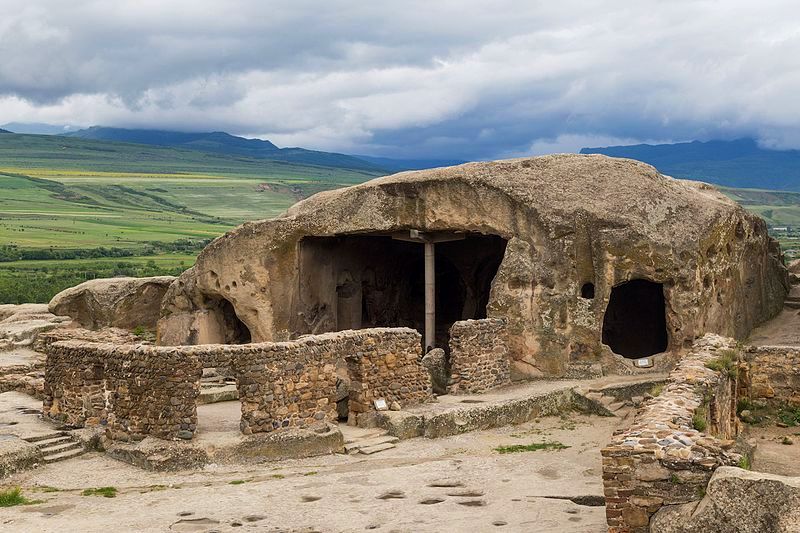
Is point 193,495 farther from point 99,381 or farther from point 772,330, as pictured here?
point 772,330

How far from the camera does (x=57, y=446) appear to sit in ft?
53.9

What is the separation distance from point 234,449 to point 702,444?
28.8ft

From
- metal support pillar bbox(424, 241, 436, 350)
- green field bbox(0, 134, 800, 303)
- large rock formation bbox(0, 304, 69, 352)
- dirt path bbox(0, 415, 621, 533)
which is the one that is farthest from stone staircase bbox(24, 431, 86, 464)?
green field bbox(0, 134, 800, 303)

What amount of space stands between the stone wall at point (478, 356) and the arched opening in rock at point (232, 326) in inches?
344

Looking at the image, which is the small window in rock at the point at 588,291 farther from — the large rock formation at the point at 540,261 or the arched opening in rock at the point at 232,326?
the arched opening in rock at the point at 232,326

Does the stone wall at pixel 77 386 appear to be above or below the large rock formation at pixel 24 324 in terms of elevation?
above

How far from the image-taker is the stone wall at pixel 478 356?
821 inches

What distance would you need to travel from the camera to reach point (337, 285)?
28188 millimetres

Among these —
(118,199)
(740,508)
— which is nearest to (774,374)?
(740,508)

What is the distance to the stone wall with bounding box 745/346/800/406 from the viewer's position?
1694 centimetres

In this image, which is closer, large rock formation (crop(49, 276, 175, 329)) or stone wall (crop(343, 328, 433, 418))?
stone wall (crop(343, 328, 433, 418))

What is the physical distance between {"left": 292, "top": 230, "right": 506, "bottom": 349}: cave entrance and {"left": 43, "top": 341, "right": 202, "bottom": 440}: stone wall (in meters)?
9.12

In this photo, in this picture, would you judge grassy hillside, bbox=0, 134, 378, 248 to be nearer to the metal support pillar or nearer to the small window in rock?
the metal support pillar

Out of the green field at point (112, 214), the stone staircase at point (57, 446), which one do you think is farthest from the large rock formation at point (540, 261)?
the green field at point (112, 214)
